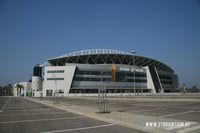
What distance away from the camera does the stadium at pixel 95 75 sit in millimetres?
108000

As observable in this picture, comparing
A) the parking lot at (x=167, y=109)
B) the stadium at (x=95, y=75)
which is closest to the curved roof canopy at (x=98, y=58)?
the stadium at (x=95, y=75)

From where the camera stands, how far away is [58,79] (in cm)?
10906

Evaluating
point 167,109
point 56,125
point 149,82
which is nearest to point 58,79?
point 149,82

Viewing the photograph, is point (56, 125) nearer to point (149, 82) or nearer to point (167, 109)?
point (167, 109)

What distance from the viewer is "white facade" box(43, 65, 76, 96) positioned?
106875 millimetres

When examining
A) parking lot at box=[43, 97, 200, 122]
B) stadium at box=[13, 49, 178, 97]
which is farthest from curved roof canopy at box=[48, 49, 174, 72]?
parking lot at box=[43, 97, 200, 122]

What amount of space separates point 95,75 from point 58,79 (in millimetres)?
19051

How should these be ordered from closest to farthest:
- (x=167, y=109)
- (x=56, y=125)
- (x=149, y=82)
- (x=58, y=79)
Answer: (x=56, y=125), (x=167, y=109), (x=58, y=79), (x=149, y=82)

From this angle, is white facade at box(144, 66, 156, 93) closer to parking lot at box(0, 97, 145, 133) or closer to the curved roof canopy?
the curved roof canopy

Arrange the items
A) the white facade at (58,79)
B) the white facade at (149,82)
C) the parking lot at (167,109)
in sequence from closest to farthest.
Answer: the parking lot at (167,109) < the white facade at (58,79) < the white facade at (149,82)

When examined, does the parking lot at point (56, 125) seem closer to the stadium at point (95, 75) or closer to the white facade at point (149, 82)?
the stadium at point (95, 75)

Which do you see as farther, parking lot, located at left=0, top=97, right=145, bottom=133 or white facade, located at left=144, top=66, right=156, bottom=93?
white facade, located at left=144, top=66, right=156, bottom=93

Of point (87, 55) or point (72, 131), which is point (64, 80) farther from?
point (72, 131)

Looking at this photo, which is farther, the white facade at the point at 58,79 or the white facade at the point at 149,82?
the white facade at the point at 149,82
